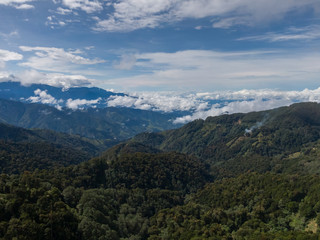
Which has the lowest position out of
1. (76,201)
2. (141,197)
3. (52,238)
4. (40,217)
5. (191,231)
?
(141,197)

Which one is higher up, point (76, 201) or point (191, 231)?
point (76, 201)

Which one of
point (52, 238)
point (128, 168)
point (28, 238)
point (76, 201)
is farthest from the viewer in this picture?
point (128, 168)

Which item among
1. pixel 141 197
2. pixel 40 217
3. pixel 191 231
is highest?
pixel 40 217

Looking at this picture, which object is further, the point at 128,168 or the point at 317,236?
the point at 128,168

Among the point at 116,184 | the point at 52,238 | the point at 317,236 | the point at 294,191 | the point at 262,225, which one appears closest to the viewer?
the point at 52,238

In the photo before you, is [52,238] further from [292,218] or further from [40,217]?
[292,218]

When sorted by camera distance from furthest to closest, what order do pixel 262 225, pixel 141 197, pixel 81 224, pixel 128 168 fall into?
pixel 128 168 → pixel 141 197 → pixel 262 225 → pixel 81 224

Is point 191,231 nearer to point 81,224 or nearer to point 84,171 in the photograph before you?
point 81,224

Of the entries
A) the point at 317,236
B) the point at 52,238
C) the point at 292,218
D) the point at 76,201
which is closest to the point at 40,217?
the point at 52,238

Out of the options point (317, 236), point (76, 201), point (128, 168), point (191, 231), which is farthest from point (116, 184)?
point (317, 236)
